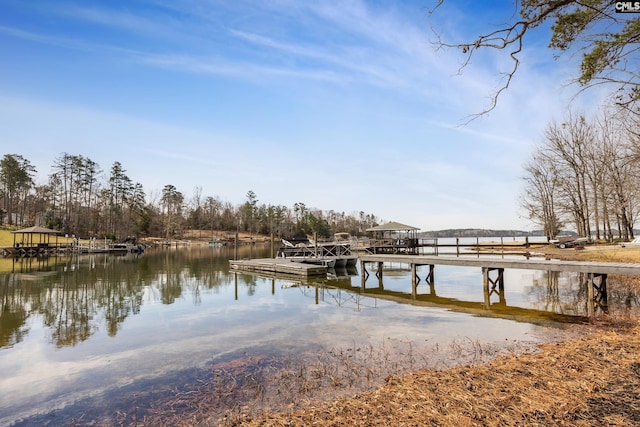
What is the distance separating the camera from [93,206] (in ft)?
212

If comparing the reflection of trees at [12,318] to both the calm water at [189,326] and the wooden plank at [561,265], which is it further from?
the wooden plank at [561,265]

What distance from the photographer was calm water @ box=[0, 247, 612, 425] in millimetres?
6679

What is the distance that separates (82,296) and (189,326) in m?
8.13

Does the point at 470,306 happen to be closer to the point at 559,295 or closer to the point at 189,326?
the point at 559,295

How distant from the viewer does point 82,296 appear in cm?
1569

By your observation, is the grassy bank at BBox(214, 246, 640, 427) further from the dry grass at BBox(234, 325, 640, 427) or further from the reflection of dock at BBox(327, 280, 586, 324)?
the reflection of dock at BBox(327, 280, 586, 324)

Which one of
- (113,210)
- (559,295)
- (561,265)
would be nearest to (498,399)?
(561,265)

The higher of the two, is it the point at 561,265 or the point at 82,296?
the point at 561,265

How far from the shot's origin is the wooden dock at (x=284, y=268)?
2198cm

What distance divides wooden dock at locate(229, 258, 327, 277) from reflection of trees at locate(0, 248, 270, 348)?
5.60 feet

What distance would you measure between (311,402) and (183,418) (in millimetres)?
1883

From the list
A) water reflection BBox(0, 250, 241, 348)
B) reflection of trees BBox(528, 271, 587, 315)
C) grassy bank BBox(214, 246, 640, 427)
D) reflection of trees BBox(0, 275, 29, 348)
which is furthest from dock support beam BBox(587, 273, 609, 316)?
reflection of trees BBox(0, 275, 29, 348)

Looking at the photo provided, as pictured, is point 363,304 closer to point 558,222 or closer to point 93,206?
point 558,222

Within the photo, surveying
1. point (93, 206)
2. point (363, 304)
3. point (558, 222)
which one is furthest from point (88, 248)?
point (558, 222)
